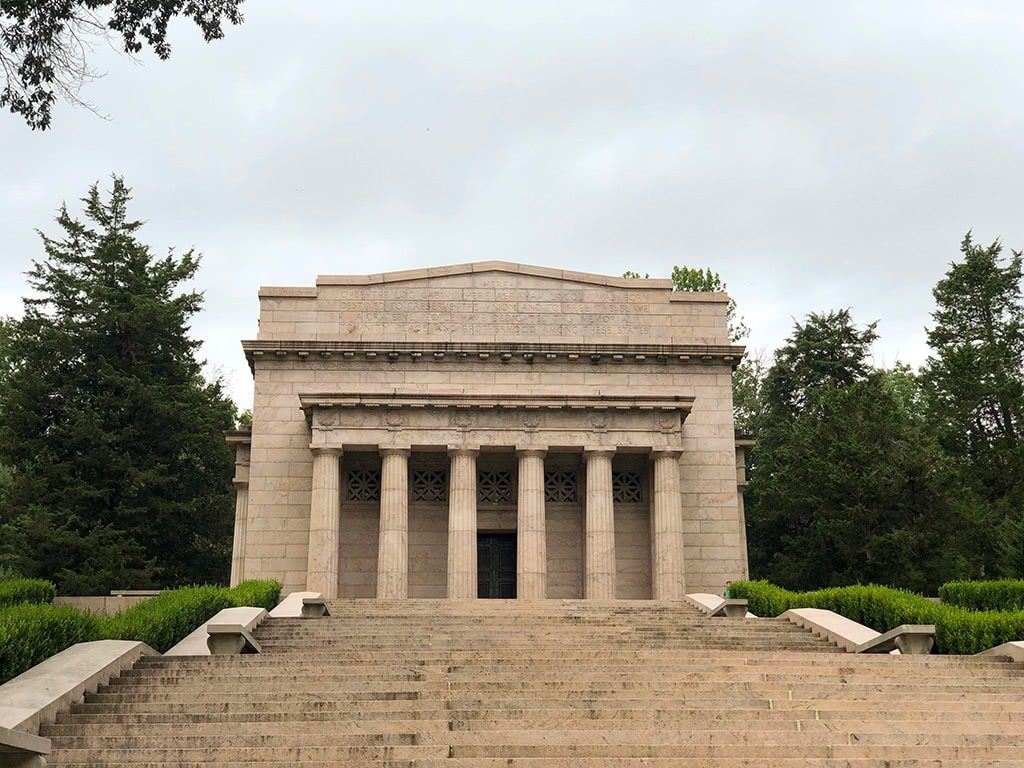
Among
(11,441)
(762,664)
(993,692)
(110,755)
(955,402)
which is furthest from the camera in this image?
(955,402)

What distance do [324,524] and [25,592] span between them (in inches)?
415

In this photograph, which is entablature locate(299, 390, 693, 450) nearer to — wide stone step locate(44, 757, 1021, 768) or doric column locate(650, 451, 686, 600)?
doric column locate(650, 451, 686, 600)

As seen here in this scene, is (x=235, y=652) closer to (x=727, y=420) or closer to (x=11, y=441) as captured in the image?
(x=727, y=420)

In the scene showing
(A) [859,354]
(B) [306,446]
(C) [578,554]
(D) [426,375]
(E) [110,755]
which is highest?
(A) [859,354]

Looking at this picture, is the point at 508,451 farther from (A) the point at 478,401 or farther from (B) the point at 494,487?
(B) the point at 494,487

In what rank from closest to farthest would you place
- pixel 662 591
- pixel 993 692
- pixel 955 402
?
pixel 993 692 → pixel 662 591 → pixel 955 402

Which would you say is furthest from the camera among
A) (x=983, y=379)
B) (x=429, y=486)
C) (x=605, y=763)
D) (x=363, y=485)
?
(x=983, y=379)

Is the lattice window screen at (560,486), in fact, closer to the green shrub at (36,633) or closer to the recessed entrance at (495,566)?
the recessed entrance at (495,566)

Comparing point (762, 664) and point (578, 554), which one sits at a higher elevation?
point (578, 554)

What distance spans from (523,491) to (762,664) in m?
15.0

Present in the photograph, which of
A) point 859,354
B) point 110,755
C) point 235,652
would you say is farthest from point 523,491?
point 859,354

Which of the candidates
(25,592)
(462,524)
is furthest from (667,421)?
(25,592)

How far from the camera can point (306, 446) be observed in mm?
33125

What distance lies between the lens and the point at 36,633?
49.5 ft
